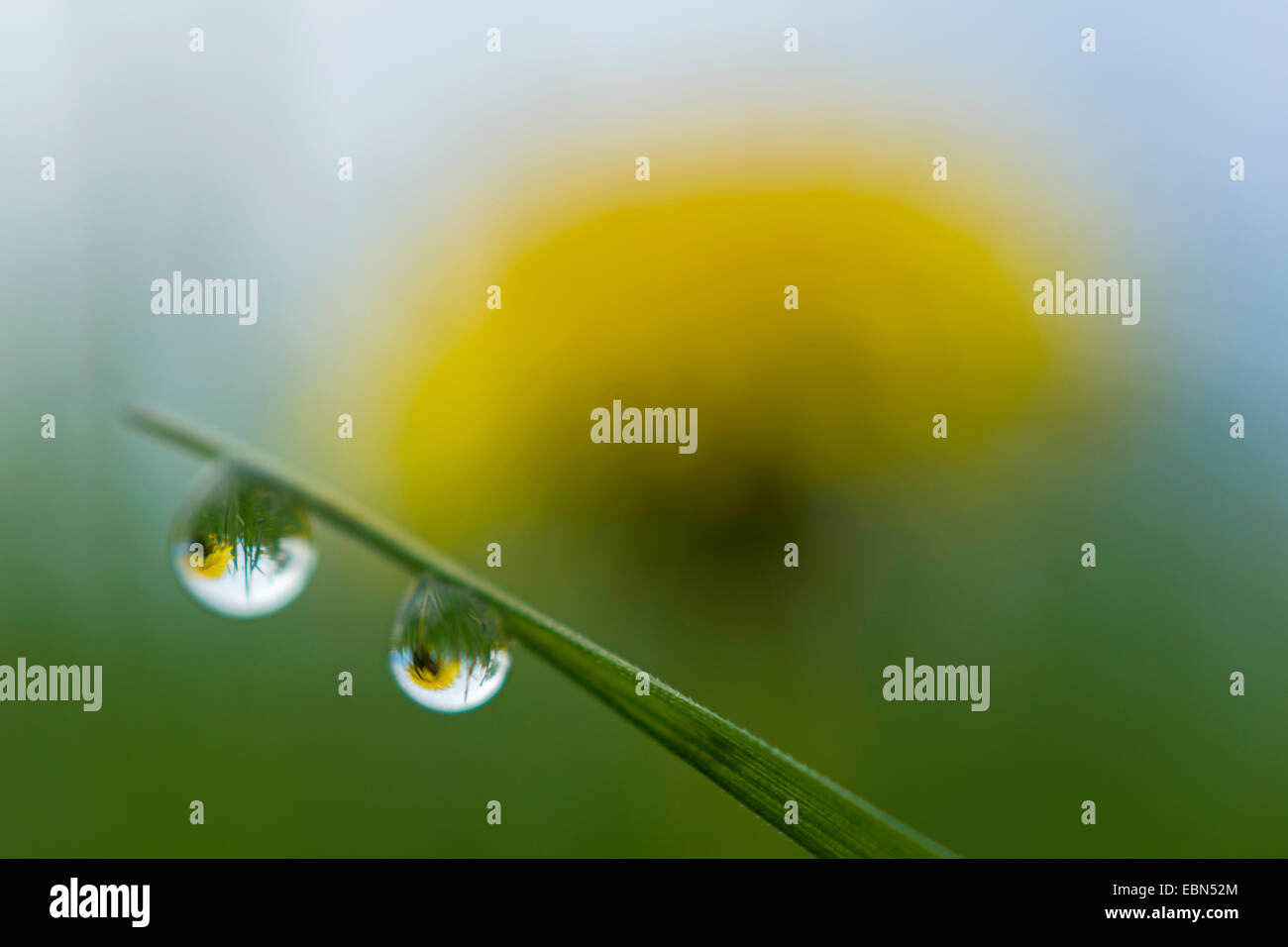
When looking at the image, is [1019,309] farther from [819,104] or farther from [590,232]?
[590,232]

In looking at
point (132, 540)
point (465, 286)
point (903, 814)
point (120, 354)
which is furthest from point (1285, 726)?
point (120, 354)

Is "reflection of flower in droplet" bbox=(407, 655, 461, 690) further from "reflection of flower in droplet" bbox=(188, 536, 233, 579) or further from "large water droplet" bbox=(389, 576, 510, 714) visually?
"reflection of flower in droplet" bbox=(188, 536, 233, 579)

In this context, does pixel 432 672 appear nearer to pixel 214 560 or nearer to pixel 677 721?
pixel 214 560

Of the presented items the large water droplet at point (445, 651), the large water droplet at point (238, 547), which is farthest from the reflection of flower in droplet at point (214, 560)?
the large water droplet at point (445, 651)

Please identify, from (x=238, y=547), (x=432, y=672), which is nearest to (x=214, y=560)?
(x=238, y=547)

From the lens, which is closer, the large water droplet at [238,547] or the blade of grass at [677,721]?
the blade of grass at [677,721]

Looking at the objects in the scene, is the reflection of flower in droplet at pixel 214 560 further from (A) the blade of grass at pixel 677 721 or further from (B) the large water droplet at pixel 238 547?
(A) the blade of grass at pixel 677 721

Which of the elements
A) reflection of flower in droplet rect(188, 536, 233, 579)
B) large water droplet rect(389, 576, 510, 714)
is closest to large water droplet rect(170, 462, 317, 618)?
reflection of flower in droplet rect(188, 536, 233, 579)
